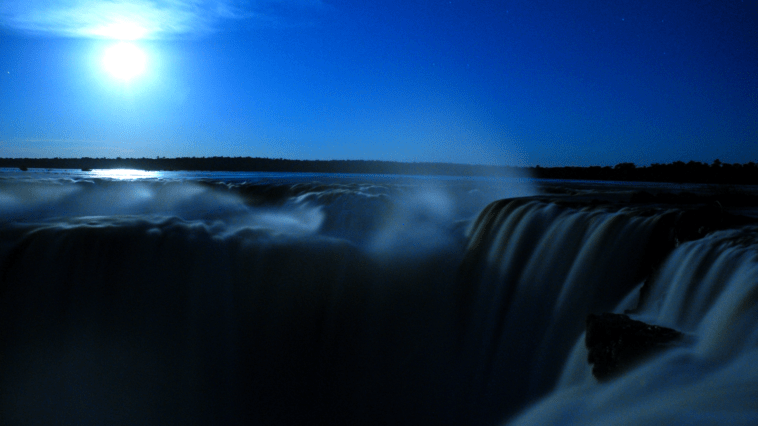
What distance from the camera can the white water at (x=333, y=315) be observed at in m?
6.43

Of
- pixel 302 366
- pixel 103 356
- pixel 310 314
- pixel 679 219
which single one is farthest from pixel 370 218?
pixel 679 219

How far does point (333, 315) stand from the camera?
32.5 ft

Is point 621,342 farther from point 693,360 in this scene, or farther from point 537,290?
point 537,290

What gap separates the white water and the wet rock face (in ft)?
0.56

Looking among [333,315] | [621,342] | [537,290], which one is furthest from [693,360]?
[333,315]

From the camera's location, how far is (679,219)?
6.69 m

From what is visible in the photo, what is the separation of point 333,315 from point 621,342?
618 centimetres

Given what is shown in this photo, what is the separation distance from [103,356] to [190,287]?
1.88 meters

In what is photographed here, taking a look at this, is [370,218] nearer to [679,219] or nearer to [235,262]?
[235,262]

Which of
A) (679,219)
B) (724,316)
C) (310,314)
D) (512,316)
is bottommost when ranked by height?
(310,314)

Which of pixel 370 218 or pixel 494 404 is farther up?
pixel 370 218

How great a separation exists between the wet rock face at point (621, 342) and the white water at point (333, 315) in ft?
0.56

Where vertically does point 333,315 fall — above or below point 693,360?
below

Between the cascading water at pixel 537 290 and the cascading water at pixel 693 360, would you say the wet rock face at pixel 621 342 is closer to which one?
the cascading water at pixel 693 360
